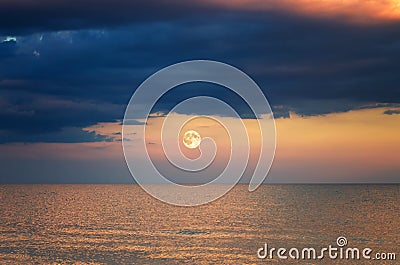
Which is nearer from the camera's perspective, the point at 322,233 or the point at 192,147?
the point at 192,147

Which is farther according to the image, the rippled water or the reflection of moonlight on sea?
the reflection of moonlight on sea

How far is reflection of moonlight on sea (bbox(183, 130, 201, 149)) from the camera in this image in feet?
279

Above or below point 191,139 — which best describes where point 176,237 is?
below

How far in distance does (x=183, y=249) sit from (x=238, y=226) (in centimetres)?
3333

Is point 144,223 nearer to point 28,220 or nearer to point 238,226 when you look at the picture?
point 238,226

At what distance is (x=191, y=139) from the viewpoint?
9294 cm

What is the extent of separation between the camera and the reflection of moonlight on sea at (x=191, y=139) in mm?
85125

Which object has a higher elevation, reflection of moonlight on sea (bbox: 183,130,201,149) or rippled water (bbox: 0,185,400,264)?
reflection of moonlight on sea (bbox: 183,130,201,149)

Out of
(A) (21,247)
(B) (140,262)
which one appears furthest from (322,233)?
(A) (21,247)

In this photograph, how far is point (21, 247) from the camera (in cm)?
7388

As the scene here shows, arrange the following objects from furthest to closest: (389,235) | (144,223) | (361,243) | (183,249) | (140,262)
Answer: (144,223)
(389,235)
(361,243)
(183,249)
(140,262)

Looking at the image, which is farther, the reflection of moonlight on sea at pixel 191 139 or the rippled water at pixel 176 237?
the reflection of moonlight on sea at pixel 191 139

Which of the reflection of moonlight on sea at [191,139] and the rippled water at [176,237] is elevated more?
the reflection of moonlight on sea at [191,139]

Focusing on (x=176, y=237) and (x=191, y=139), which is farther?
(x=191, y=139)
